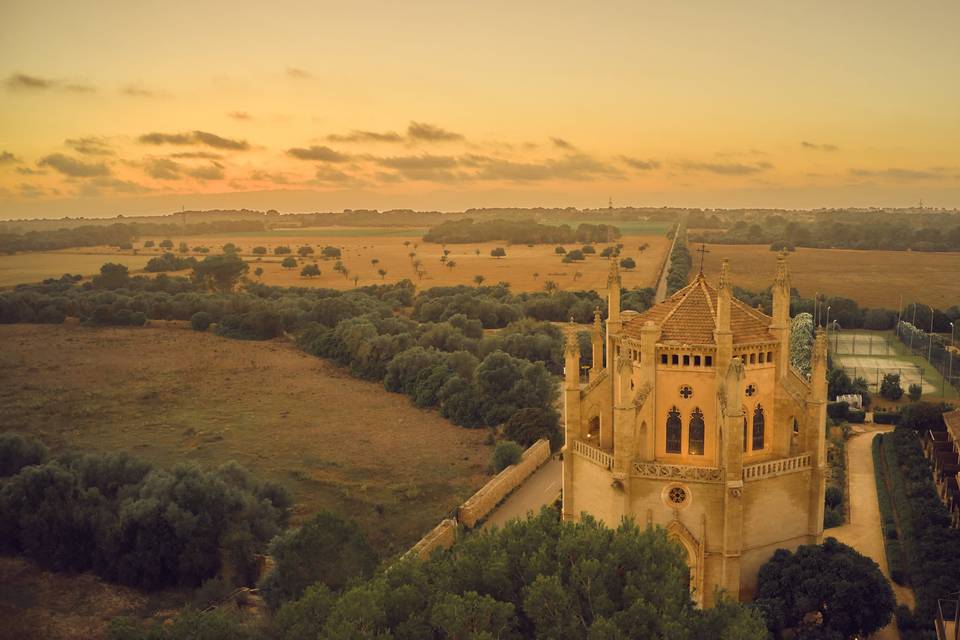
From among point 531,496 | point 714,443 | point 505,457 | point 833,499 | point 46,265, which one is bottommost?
point 531,496

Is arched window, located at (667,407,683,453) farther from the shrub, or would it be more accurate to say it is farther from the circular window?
the shrub

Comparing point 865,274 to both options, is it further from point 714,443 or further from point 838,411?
point 714,443

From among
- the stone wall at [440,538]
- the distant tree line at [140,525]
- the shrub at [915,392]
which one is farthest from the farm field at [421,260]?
the stone wall at [440,538]

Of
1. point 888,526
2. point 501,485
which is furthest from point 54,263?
point 888,526

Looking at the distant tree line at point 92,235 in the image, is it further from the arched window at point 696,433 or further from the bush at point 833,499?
the bush at point 833,499

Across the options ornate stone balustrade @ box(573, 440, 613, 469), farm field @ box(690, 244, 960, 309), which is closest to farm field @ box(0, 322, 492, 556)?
ornate stone balustrade @ box(573, 440, 613, 469)
